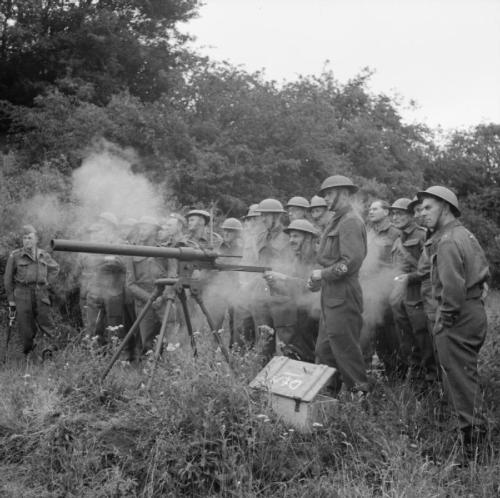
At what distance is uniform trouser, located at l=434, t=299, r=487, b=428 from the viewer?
16.8 ft

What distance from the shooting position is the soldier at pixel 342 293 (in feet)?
20.0

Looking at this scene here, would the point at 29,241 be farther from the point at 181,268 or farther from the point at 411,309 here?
the point at 411,309

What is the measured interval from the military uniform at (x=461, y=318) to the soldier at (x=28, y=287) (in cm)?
675

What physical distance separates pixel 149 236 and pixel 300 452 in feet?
16.1

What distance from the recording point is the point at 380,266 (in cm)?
790

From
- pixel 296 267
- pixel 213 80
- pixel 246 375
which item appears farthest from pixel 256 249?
pixel 213 80

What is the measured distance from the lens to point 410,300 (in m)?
7.01

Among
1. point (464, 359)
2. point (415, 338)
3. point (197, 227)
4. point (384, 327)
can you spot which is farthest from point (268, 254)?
point (464, 359)

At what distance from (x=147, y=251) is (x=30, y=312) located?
199 inches

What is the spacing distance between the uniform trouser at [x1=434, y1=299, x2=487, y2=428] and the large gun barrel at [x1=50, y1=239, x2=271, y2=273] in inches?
80.3

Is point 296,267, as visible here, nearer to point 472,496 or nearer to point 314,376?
point 314,376

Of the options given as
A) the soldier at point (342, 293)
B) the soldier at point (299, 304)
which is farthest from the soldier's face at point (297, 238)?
the soldier at point (342, 293)

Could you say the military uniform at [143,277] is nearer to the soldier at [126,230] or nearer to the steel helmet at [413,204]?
the soldier at [126,230]

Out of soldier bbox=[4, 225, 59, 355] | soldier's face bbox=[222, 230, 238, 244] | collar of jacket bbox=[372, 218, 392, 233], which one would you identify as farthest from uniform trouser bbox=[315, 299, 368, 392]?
soldier bbox=[4, 225, 59, 355]
